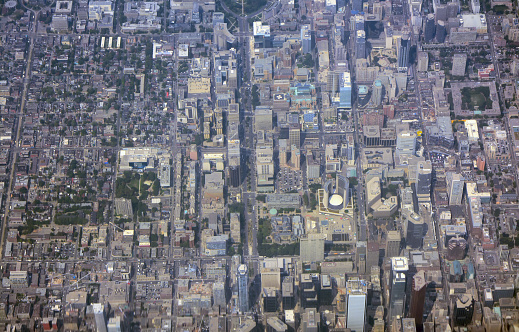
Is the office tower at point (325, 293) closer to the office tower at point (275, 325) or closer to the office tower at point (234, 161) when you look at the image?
the office tower at point (275, 325)

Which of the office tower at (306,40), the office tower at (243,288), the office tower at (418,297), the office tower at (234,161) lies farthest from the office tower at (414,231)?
the office tower at (306,40)

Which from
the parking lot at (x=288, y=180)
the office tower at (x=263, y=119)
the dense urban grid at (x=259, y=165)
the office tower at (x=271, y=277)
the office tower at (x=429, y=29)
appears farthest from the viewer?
the office tower at (x=429, y=29)

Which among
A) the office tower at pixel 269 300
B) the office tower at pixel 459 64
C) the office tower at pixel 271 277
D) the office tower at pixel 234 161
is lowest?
the office tower at pixel 269 300

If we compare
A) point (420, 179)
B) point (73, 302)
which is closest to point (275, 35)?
point (420, 179)

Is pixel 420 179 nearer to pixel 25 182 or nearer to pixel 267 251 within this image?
pixel 267 251

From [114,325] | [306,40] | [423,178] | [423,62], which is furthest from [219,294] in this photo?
A: [423,62]

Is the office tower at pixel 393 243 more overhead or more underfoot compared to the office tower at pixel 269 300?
more overhead

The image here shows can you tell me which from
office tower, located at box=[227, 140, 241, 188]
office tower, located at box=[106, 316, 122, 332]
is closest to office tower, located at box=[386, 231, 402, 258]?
office tower, located at box=[227, 140, 241, 188]

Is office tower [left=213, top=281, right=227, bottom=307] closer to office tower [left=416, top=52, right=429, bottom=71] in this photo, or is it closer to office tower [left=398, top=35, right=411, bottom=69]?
office tower [left=398, top=35, right=411, bottom=69]
